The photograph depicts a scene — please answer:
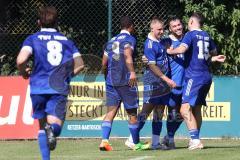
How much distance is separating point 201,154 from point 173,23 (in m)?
2.20

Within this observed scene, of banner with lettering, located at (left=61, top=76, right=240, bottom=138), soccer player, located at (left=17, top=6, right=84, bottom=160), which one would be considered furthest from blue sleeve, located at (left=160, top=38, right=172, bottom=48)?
soccer player, located at (left=17, top=6, right=84, bottom=160)

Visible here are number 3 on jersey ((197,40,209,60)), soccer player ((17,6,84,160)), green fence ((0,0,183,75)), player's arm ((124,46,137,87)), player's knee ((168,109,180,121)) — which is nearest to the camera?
soccer player ((17,6,84,160))

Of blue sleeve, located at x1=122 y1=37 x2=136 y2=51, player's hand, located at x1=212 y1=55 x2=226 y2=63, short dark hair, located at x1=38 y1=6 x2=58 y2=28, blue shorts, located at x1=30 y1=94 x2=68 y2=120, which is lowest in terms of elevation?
blue shorts, located at x1=30 y1=94 x2=68 y2=120

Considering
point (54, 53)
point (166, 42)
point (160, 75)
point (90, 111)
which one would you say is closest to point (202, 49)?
point (166, 42)

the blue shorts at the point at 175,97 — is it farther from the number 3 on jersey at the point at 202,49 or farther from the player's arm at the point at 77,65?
the player's arm at the point at 77,65

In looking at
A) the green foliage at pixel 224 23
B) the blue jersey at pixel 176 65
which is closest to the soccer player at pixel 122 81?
the blue jersey at pixel 176 65

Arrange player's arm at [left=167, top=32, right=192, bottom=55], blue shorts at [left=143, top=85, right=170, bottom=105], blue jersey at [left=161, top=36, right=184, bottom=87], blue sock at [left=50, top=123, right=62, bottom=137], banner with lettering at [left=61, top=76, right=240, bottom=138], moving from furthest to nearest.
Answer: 1. banner with lettering at [left=61, top=76, right=240, bottom=138]
2. blue jersey at [left=161, top=36, right=184, bottom=87]
3. blue shorts at [left=143, top=85, right=170, bottom=105]
4. player's arm at [left=167, top=32, right=192, bottom=55]
5. blue sock at [left=50, top=123, right=62, bottom=137]

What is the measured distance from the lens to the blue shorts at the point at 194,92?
Result: 36.1 feet

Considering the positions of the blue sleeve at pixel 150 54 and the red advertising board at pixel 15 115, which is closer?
the blue sleeve at pixel 150 54

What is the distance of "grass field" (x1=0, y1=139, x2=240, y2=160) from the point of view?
1006 cm

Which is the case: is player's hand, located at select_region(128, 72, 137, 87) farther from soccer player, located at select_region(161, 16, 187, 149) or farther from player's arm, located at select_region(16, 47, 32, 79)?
player's arm, located at select_region(16, 47, 32, 79)

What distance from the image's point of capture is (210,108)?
13422mm

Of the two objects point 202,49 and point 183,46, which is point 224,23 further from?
point 183,46

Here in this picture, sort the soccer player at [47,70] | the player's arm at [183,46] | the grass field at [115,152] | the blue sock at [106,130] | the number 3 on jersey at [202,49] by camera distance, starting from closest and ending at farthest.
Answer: the soccer player at [47,70], the grass field at [115,152], the player's arm at [183,46], the number 3 on jersey at [202,49], the blue sock at [106,130]
